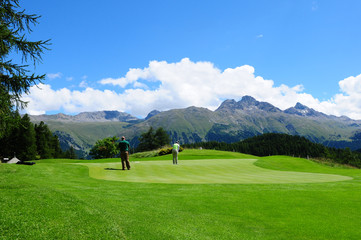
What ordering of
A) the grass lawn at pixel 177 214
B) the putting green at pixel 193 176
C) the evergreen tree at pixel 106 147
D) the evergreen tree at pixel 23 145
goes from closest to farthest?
the grass lawn at pixel 177 214 < the putting green at pixel 193 176 < the evergreen tree at pixel 23 145 < the evergreen tree at pixel 106 147

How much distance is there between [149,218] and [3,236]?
4.00 m

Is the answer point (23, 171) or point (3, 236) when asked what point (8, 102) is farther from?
point (3, 236)

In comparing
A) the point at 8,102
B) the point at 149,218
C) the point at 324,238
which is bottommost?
the point at 324,238

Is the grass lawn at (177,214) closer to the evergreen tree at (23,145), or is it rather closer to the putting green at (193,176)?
the putting green at (193,176)

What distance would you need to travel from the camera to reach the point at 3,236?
4.89 metres

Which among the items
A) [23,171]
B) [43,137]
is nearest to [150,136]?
[43,137]

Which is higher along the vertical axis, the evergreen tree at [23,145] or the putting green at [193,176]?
the evergreen tree at [23,145]

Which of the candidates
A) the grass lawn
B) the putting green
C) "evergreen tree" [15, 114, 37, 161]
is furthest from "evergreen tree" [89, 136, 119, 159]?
the grass lawn

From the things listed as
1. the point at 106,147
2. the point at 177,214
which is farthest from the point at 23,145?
the point at 177,214

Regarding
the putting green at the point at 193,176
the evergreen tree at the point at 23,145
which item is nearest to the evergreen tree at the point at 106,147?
the evergreen tree at the point at 23,145

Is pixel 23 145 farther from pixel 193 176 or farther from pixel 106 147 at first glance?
pixel 193 176

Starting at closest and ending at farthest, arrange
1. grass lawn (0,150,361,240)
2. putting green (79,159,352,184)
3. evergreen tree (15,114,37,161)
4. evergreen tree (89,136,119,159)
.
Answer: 1. grass lawn (0,150,361,240)
2. putting green (79,159,352,184)
3. evergreen tree (15,114,37,161)
4. evergreen tree (89,136,119,159)

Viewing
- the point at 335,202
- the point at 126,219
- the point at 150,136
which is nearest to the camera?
the point at 126,219

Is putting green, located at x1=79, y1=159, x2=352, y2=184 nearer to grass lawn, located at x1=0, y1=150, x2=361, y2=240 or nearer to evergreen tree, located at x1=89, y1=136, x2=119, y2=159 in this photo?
grass lawn, located at x1=0, y1=150, x2=361, y2=240
